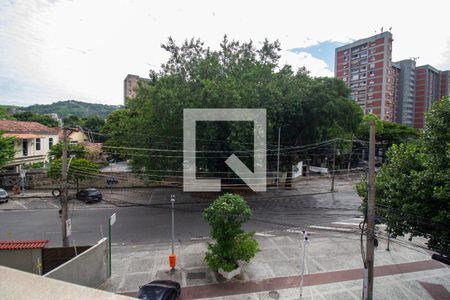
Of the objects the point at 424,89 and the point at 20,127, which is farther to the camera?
the point at 424,89

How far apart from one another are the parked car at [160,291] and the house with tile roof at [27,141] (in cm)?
2607

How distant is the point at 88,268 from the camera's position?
9984 millimetres

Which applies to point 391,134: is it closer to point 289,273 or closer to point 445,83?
point 289,273

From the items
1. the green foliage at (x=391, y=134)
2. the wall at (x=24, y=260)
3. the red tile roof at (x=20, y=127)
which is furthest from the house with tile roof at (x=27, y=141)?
the green foliage at (x=391, y=134)

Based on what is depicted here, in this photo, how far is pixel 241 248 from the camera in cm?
1119

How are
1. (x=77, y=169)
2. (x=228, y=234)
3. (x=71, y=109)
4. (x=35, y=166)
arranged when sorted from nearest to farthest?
(x=228, y=234), (x=77, y=169), (x=35, y=166), (x=71, y=109)

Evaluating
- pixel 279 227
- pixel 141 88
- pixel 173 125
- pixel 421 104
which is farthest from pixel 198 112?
pixel 421 104

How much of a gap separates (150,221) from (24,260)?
928cm

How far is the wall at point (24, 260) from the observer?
9828mm

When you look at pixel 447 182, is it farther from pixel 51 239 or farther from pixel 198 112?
pixel 51 239

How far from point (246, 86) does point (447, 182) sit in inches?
564

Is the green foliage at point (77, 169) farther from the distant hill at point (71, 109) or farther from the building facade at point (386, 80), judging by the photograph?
the distant hill at point (71, 109)

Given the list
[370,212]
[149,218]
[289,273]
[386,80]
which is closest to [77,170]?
[149,218]

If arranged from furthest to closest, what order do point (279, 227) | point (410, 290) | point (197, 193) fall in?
point (197, 193) → point (279, 227) → point (410, 290)
